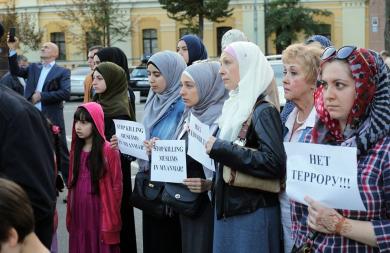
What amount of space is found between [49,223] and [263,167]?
1209 mm

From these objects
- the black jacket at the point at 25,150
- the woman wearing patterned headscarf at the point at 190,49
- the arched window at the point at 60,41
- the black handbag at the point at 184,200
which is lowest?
the black handbag at the point at 184,200

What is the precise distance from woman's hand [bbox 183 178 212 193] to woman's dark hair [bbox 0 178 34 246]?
1994 millimetres

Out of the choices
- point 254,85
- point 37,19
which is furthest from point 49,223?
point 37,19

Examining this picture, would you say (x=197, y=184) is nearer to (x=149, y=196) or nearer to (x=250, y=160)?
(x=149, y=196)

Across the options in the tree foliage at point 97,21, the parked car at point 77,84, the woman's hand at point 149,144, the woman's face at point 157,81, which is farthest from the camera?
the tree foliage at point 97,21

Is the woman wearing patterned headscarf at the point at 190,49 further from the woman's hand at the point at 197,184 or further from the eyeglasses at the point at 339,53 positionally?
the eyeglasses at the point at 339,53

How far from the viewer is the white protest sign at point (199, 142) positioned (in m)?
3.95

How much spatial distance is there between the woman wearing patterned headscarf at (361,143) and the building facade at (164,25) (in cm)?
3952

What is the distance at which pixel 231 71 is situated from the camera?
149 inches

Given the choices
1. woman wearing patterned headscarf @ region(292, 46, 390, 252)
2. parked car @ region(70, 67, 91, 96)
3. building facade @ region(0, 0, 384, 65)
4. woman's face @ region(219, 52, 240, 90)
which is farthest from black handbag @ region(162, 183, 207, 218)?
building facade @ region(0, 0, 384, 65)

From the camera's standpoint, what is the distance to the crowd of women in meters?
2.54

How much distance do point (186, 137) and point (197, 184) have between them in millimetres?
408

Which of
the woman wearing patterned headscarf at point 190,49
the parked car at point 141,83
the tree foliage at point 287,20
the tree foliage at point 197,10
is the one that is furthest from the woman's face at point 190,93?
the tree foliage at point 287,20

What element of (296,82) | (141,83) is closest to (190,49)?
(296,82)
